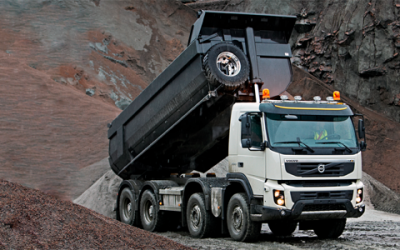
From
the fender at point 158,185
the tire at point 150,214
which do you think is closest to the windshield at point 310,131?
the fender at point 158,185

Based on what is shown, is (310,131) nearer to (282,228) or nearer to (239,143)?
(239,143)

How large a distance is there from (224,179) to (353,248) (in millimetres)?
3037

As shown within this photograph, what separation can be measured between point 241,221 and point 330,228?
2.02 m

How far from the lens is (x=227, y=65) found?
31.4 ft

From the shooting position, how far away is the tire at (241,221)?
8.59m

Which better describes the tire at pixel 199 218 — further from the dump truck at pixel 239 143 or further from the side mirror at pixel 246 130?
the side mirror at pixel 246 130

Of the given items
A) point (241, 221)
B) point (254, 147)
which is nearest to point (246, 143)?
point (254, 147)

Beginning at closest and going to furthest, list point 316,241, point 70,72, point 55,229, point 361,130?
point 55,229 < point 361,130 < point 316,241 < point 70,72

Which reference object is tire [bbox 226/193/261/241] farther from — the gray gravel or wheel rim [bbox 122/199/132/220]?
wheel rim [bbox 122/199/132/220]

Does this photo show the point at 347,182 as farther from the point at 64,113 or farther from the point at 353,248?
the point at 64,113

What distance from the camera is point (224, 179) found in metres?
9.99

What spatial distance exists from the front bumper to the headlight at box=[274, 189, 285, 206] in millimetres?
122

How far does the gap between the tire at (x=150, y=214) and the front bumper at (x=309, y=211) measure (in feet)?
12.9

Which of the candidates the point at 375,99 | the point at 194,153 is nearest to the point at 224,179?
the point at 194,153
